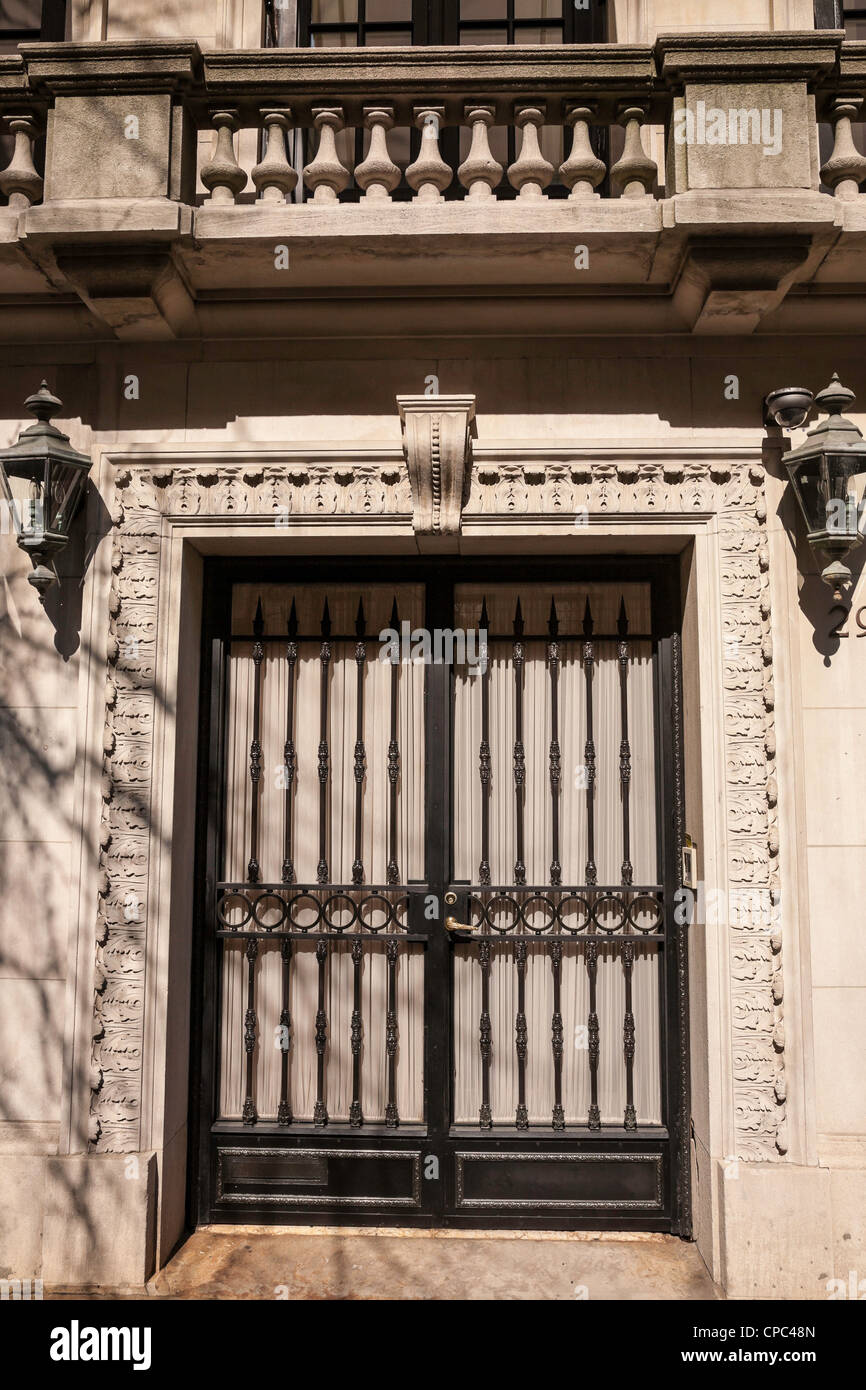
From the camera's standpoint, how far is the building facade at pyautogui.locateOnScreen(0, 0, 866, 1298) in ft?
12.2

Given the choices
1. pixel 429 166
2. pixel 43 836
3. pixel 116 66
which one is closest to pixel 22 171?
pixel 116 66

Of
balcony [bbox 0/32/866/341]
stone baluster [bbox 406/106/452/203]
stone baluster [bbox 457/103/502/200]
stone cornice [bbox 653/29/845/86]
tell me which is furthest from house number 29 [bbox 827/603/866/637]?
stone baluster [bbox 406/106/452/203]

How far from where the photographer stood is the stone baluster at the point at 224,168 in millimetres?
3799

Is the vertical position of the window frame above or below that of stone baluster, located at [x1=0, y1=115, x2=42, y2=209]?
above

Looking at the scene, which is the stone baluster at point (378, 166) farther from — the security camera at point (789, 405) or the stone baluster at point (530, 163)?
the security camera at point (789, 405)

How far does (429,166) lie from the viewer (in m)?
3.77

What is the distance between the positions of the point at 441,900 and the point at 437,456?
2149 millimetres

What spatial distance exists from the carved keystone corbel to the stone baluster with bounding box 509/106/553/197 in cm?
97

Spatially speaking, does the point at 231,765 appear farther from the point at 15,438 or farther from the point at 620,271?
the point at 620,271

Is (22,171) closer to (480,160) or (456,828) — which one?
(480,160)

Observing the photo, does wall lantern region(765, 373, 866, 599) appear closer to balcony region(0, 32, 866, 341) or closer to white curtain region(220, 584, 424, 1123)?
balcony region(0, 32, 866, 341)

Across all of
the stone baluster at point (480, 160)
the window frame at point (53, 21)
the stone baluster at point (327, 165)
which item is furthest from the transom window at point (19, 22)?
the stone baluster at point (480, 160)

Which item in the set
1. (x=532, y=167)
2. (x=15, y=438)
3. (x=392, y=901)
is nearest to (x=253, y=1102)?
(x=392, y=901)
